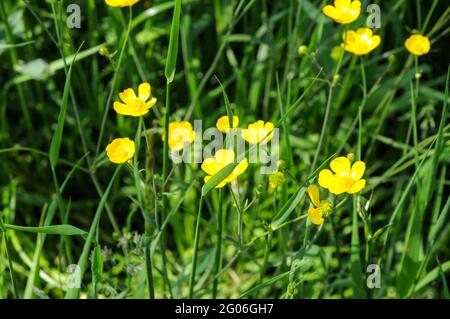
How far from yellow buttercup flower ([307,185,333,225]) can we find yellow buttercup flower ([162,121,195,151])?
0.73 ft

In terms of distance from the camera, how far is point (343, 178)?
43.3 inches

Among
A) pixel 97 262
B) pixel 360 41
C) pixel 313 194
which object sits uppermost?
pixel 360 41

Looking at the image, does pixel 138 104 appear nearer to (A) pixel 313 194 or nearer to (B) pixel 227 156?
(B) pixel 227 156

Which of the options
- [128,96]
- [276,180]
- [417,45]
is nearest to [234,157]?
[276,180]

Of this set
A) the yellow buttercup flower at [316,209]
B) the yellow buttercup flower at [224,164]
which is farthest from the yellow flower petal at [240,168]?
the yellow buttercup flower at [316,209]

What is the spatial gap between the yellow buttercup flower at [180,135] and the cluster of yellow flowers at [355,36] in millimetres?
333

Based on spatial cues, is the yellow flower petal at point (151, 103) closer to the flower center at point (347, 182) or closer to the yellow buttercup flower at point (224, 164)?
the yellow buttercup flower at point (224, 164)

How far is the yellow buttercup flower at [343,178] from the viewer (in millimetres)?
1071

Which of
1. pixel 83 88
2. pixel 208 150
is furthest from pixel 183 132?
pixel 83 88

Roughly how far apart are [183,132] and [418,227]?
491mm

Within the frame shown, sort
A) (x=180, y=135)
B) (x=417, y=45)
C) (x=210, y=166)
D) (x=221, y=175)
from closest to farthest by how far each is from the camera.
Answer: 1. (x=221, y=175)
2. (x=210, y=166)
3. (x=180, y=135)
4. (x=417, y=45)

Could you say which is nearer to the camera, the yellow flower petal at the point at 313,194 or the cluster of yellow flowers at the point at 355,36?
the yellow flower petal at the point at 313,194

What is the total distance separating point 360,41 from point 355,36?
22 mm
